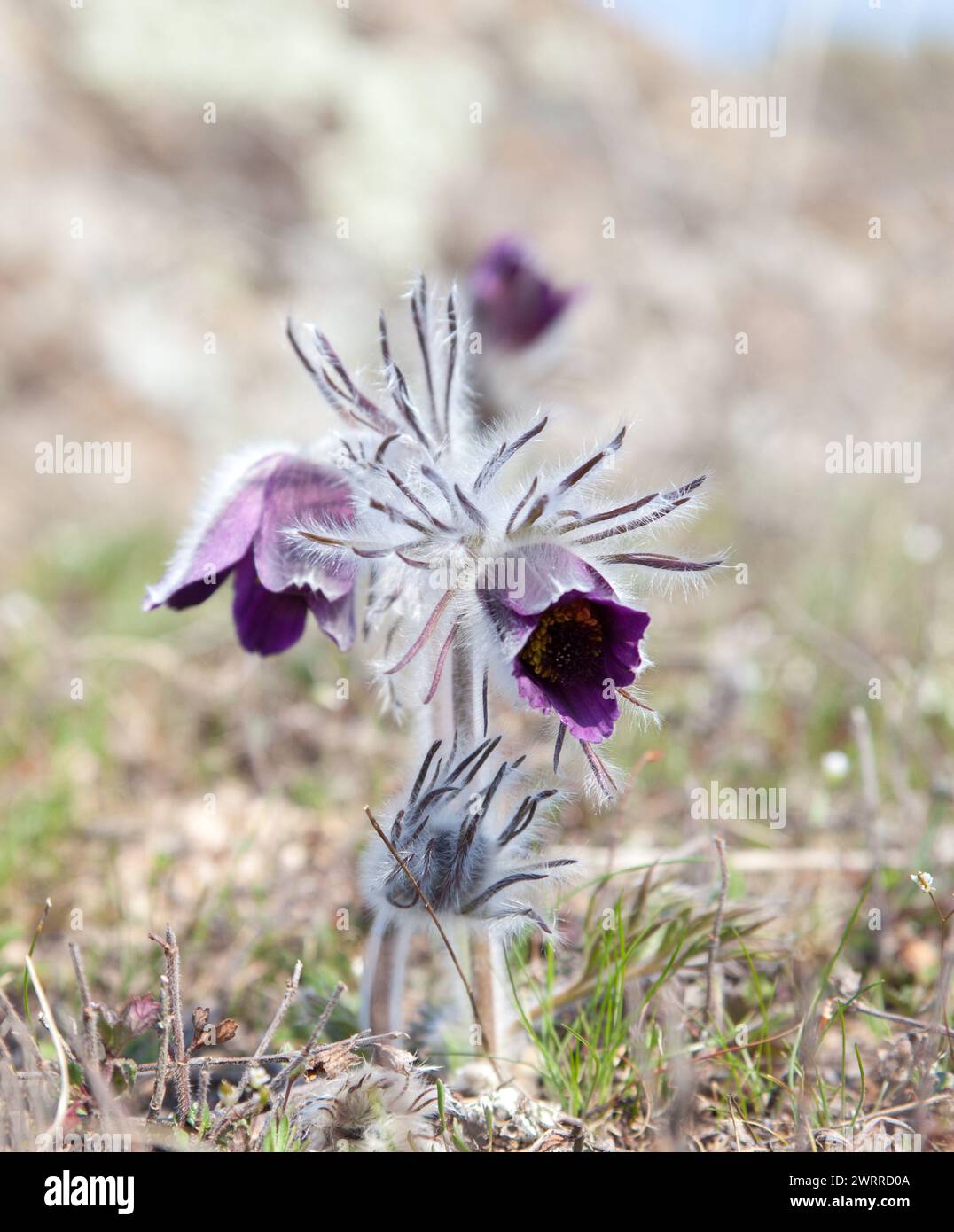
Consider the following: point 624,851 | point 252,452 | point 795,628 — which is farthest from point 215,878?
point 795,628

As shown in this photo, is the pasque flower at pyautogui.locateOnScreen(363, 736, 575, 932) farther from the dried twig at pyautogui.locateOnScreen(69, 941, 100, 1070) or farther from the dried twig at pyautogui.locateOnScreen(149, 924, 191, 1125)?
the dried twig at pyautogui.locateOnScreen(69, 941, 100, 1070)

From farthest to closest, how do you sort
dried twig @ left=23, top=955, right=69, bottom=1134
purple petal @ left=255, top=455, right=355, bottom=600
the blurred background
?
the blurred background
purple petal @ left=255, top=455, right=355, bottom=600
dried twig @ left=23, top=955, right=69, bottom=1134

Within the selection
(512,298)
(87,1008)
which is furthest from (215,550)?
(512,298)

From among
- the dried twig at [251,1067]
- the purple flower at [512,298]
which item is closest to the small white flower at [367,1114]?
the dried twig at [251,1067]

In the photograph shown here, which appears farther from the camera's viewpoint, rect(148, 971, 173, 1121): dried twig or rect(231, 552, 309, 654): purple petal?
rect(231, 552, 309, 654): purple petal

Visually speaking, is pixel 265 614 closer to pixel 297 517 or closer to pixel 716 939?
pixel 297 517

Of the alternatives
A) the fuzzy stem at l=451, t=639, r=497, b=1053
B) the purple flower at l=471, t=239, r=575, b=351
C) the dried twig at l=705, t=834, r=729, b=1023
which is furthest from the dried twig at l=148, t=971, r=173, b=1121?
the purple flower at l=471, t=239, r=575, b=351
